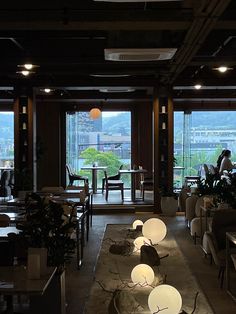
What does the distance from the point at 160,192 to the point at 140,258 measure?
583cm

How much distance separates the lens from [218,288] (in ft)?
17.2

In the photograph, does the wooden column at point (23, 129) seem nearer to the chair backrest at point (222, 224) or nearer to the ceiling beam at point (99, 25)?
the ceiling beam at point (99, 25)

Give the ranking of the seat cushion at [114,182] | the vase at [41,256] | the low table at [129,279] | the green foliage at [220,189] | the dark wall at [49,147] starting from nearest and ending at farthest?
1. the vase at [41,256]
2. the low table at [129,279]
3. the green foliage at [220,189]
4. the seat cushion at [114,182]
5. the dark wall at [49,147]

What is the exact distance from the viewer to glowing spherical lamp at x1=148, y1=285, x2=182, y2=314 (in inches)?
132

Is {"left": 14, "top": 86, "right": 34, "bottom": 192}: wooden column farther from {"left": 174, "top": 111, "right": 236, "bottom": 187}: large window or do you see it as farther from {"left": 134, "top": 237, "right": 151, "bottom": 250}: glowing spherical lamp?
{"left": 174, "top": 111, "right": 236, "bottom": 187}: large window

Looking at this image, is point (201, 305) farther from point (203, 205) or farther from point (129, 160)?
point (129, 160)

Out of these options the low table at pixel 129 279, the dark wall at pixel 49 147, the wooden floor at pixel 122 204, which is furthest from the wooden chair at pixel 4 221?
the dark wall at pixel 49 147

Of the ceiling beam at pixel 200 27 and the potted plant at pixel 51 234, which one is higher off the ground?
the ceiling beam at pixel 200 27

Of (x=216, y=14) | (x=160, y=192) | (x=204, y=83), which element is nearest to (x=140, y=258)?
(x=216, y=14)

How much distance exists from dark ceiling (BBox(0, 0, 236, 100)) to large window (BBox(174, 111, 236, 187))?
2743mm

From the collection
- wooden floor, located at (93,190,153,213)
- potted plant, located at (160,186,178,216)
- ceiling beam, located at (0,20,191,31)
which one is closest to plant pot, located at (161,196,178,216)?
potted plant, located at (160,186,178,216)

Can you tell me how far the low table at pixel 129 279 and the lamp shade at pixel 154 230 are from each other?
235mm

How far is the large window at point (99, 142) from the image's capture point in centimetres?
1581

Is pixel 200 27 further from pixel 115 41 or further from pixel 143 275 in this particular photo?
pixel 143 275
